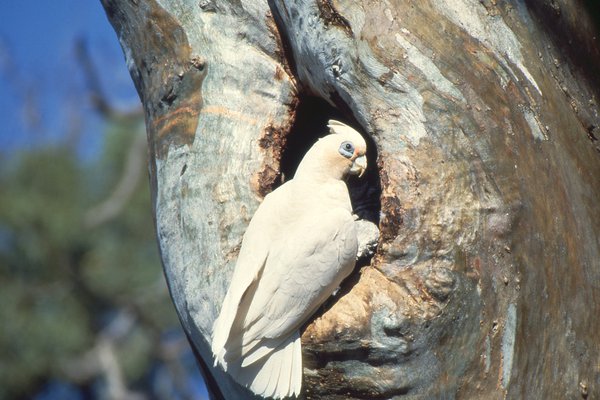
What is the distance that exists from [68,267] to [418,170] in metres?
7.76

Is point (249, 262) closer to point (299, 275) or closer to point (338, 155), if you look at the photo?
point (299, 275)

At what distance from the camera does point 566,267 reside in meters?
2.54

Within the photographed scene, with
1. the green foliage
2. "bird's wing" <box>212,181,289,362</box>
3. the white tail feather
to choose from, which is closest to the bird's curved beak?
"bird's wing" <box>212,181,289,362</box>

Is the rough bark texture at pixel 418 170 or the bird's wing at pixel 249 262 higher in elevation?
the rough bark texture at pixel 418 170

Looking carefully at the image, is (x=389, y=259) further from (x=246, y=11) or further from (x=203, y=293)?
(x=246, y=11)

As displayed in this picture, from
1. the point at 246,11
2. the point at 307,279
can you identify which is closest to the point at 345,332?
the point at 307,279

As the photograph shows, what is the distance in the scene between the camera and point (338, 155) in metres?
2.77

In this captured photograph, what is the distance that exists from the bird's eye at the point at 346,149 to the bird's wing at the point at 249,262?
10.8 inches

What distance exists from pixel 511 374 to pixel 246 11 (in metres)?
1.62

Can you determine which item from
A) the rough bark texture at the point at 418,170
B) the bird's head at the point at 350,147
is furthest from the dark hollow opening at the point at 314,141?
the bird's head at the point at 350,147

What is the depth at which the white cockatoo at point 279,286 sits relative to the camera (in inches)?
93.0

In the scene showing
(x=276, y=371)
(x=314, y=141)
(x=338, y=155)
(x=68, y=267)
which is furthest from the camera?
(x=68, y=267)

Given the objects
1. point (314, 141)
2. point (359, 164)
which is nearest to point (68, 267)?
point (314, 141)

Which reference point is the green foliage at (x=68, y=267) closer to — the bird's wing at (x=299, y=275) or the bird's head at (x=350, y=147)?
the bird's head at (x=350, y=147)
